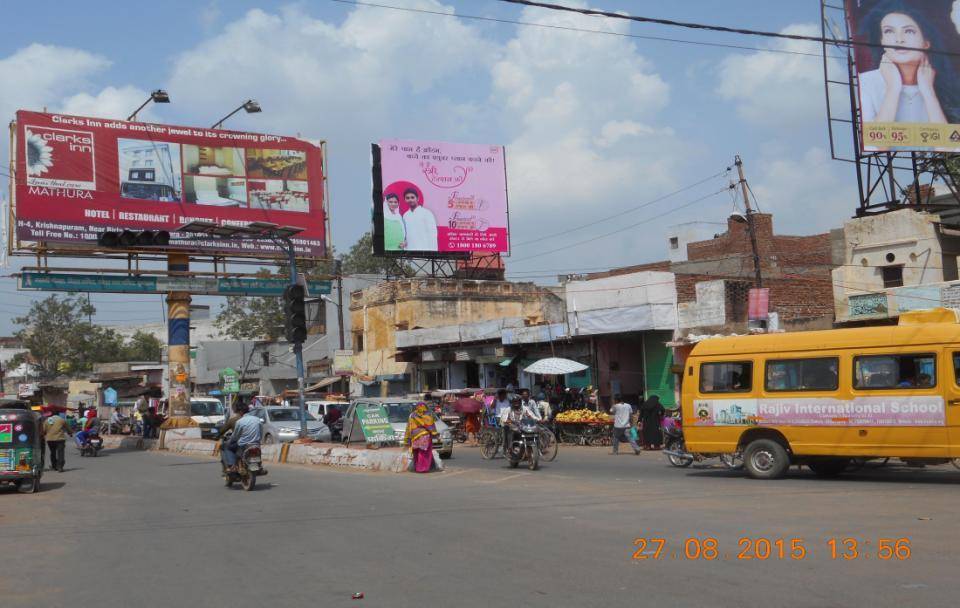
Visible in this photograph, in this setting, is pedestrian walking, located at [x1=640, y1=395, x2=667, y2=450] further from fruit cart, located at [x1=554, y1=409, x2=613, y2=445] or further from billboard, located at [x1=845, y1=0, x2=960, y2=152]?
billboard, located at [x1=845, y1=0, x2=960, y2=152]

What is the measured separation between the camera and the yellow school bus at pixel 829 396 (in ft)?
44.2

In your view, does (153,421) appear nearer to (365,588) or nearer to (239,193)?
(239,193)

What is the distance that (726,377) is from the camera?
51.8 ft

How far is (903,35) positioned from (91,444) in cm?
2979

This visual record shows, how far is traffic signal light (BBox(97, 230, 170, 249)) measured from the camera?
2662 centimetres

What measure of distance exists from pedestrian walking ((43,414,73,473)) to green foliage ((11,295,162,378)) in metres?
55.7

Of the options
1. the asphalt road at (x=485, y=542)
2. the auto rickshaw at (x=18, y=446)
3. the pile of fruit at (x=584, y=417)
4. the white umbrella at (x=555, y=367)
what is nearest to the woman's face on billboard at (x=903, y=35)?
the white umbrella at (x=555, y=367)

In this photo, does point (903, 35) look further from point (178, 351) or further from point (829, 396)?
point (178, 351)

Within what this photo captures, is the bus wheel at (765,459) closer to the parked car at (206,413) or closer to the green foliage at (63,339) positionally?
the parked car at (206,413)

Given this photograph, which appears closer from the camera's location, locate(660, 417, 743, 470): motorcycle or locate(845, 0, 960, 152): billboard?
locate(660, 417, 743, 470): motorcycle

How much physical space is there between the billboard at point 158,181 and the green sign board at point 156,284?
3.88ft

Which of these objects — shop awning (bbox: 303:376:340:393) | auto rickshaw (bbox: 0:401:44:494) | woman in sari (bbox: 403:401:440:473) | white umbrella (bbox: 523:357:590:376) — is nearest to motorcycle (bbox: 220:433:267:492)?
woman in sari (bbox: 403:401:440:473)

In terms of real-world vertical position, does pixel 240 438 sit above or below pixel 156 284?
below
